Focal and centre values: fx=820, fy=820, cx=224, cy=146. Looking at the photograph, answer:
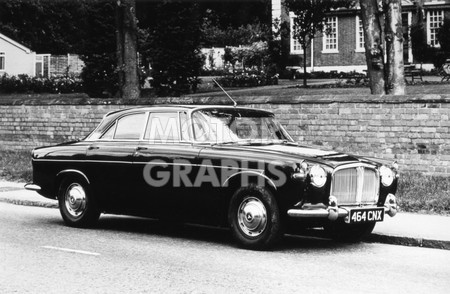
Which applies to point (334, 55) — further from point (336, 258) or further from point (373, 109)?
point (336, 258)

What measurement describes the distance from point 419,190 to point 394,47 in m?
5.18

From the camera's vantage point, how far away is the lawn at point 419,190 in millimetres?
12242

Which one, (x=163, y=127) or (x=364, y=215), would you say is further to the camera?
(x=163, y=127)

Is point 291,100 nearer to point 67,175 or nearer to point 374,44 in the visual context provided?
point 374,44

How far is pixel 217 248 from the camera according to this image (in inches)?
374

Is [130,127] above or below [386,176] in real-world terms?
above

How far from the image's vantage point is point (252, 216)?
920 centimetres

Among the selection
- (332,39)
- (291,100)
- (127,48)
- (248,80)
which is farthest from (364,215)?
(332,39)

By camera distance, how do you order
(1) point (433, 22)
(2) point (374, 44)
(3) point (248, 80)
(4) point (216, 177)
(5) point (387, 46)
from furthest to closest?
(1) point (433, 22)
(3) point (248, 80)
(2) point (374, 44)
(5) point (387, 46)
(4) point (216, 177)

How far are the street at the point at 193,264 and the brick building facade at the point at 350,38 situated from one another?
33.0m

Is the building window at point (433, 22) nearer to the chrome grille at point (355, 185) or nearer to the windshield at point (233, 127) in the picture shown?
the windshield at point (233, 127)

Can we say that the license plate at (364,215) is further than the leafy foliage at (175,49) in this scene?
No

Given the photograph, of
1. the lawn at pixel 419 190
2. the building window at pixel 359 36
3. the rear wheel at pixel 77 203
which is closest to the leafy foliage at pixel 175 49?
the building window at pixel 359 36

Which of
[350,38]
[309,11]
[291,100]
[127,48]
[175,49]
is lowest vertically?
[291,100]
